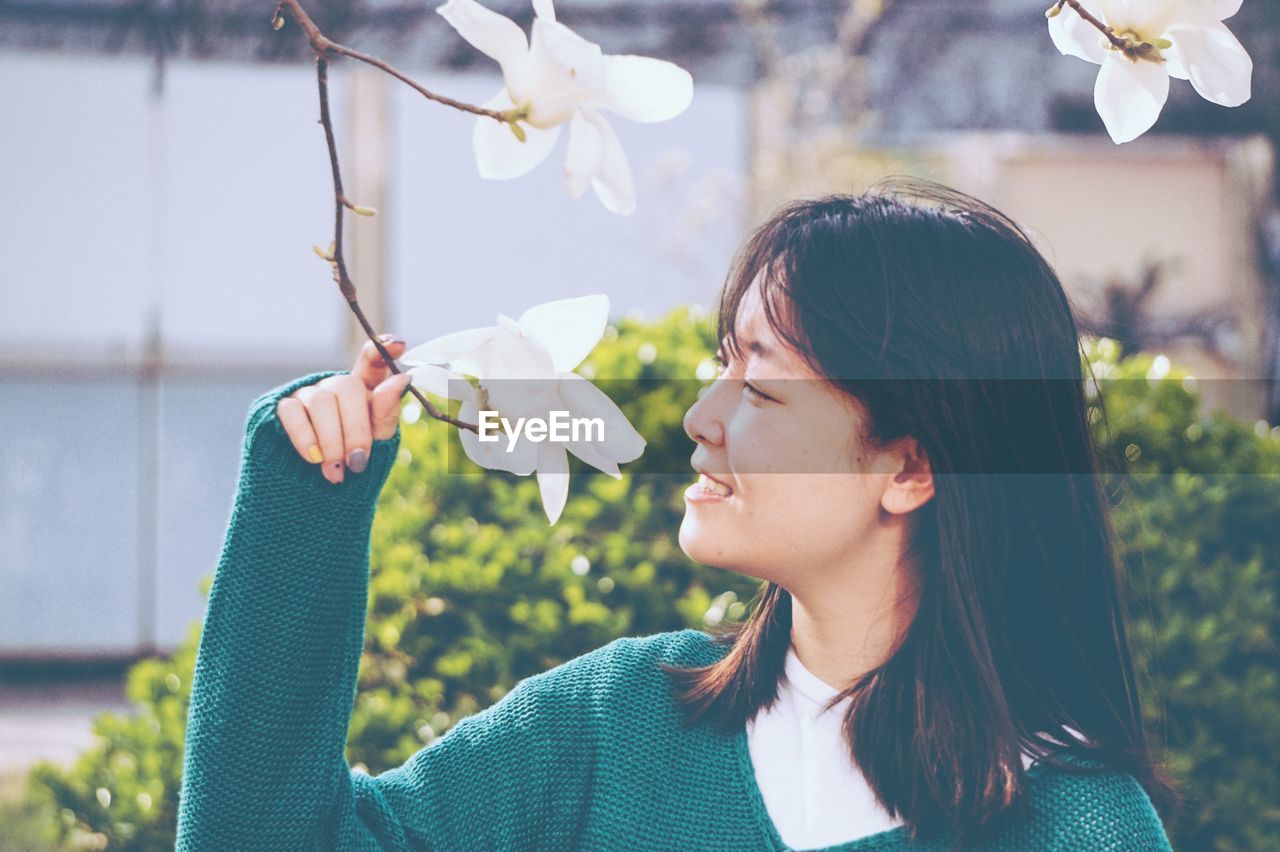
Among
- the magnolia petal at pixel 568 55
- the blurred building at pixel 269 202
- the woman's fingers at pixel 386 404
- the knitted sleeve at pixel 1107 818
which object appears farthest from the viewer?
the blurred building at pixel 269 202

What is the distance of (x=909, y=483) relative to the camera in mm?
1113

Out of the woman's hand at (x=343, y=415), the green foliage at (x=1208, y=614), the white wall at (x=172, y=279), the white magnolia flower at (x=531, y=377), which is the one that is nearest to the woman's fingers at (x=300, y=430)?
the woman's hand at (x=343, y=415)

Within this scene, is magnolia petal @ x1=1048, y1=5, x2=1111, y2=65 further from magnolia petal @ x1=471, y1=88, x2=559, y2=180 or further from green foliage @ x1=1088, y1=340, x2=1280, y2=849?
green foliage @ x1=1088, y1=340, x2=1280, y2=849

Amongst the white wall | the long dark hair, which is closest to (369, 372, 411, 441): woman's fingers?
the long dark hair

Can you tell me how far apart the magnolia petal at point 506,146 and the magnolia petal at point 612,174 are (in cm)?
2

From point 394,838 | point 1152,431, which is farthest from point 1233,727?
point 394,838

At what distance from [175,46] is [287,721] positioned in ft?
12.9

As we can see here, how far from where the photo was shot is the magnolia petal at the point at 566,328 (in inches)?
29.8

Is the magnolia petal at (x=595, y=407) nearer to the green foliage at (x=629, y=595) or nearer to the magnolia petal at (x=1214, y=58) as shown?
the magnolia petal at (x=1214, y=58)

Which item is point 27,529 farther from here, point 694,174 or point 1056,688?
point 1056,688

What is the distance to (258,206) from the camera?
4668mm

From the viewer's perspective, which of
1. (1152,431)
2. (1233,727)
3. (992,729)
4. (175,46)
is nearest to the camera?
(992,729)

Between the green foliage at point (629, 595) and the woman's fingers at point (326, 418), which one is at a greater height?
the woman's fingers at point (326, 418)

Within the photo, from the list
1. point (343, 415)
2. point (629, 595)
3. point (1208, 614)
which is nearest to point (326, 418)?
point (343, 415)
